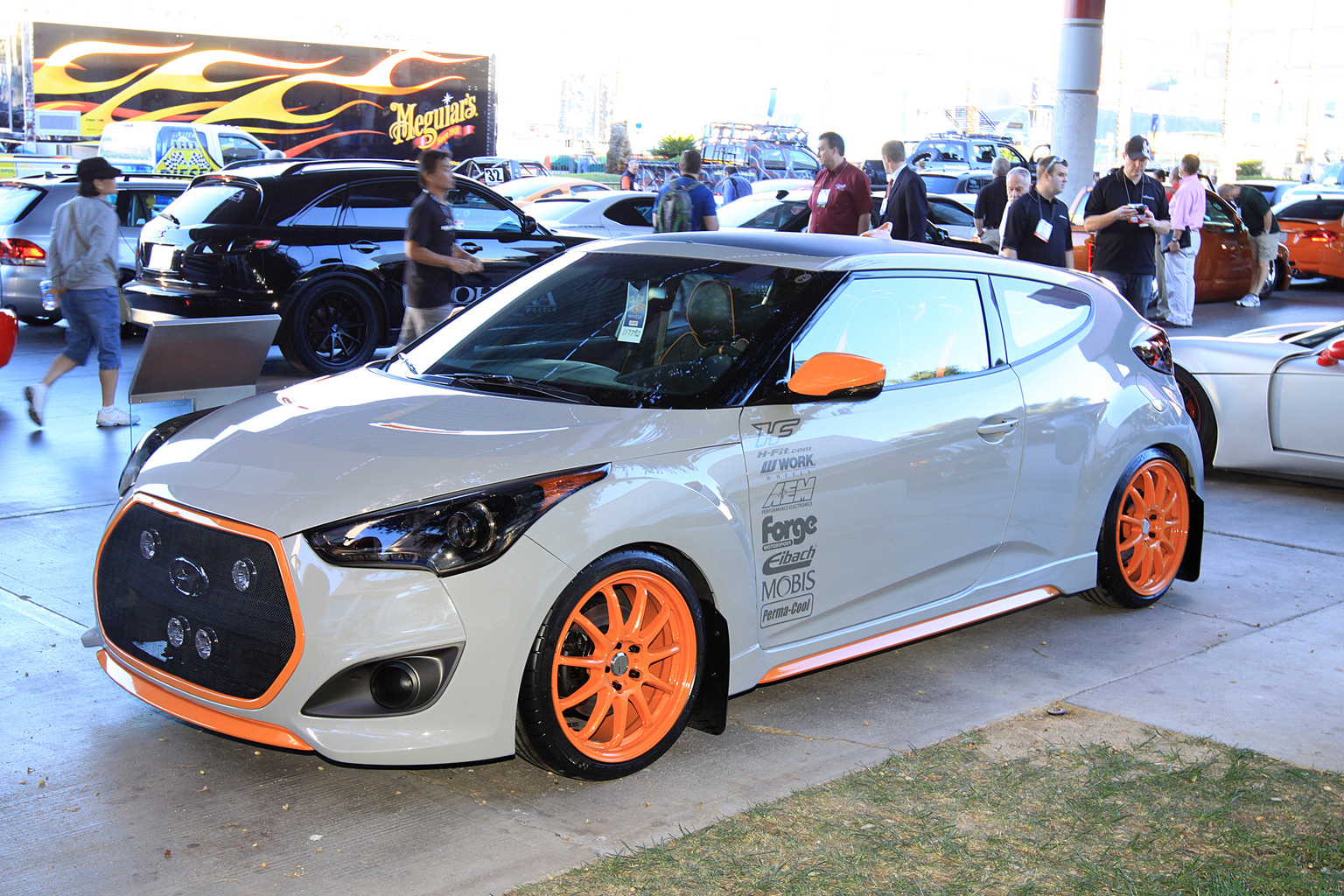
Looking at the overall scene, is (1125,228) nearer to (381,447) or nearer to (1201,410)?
(1201,410)

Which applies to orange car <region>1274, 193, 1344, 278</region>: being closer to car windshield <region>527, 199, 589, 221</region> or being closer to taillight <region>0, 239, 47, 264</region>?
car windshield <region>527, 199, 589, 221</region>

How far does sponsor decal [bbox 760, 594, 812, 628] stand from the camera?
4.02 meters

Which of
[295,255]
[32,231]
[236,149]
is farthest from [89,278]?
[236,149]

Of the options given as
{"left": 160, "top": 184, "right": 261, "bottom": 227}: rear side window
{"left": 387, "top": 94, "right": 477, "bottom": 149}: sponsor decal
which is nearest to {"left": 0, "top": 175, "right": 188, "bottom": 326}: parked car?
{"left": 160, "top": 184, "right": 261, "bottom": 227}: rear side window

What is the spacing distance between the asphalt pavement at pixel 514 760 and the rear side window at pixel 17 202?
6648 millimetres

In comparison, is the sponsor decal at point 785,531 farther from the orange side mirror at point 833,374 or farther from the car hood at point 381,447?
the orange side mirror at point 833,374

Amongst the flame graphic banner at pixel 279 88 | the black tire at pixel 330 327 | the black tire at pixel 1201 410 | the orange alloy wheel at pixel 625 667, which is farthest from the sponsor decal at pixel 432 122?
the orange alloy wheel at pixel 625 667

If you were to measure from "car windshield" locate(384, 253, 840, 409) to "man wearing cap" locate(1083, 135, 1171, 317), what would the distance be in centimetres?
652

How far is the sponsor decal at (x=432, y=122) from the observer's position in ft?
80.9

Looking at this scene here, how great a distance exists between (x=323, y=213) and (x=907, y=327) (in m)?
7.58

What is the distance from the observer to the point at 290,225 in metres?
10.8

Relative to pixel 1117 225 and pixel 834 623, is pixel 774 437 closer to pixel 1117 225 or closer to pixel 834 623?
pixel 834 623

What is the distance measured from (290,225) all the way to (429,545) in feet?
26.6

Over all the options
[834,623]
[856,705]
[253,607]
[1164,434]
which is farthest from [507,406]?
[1164,434]
